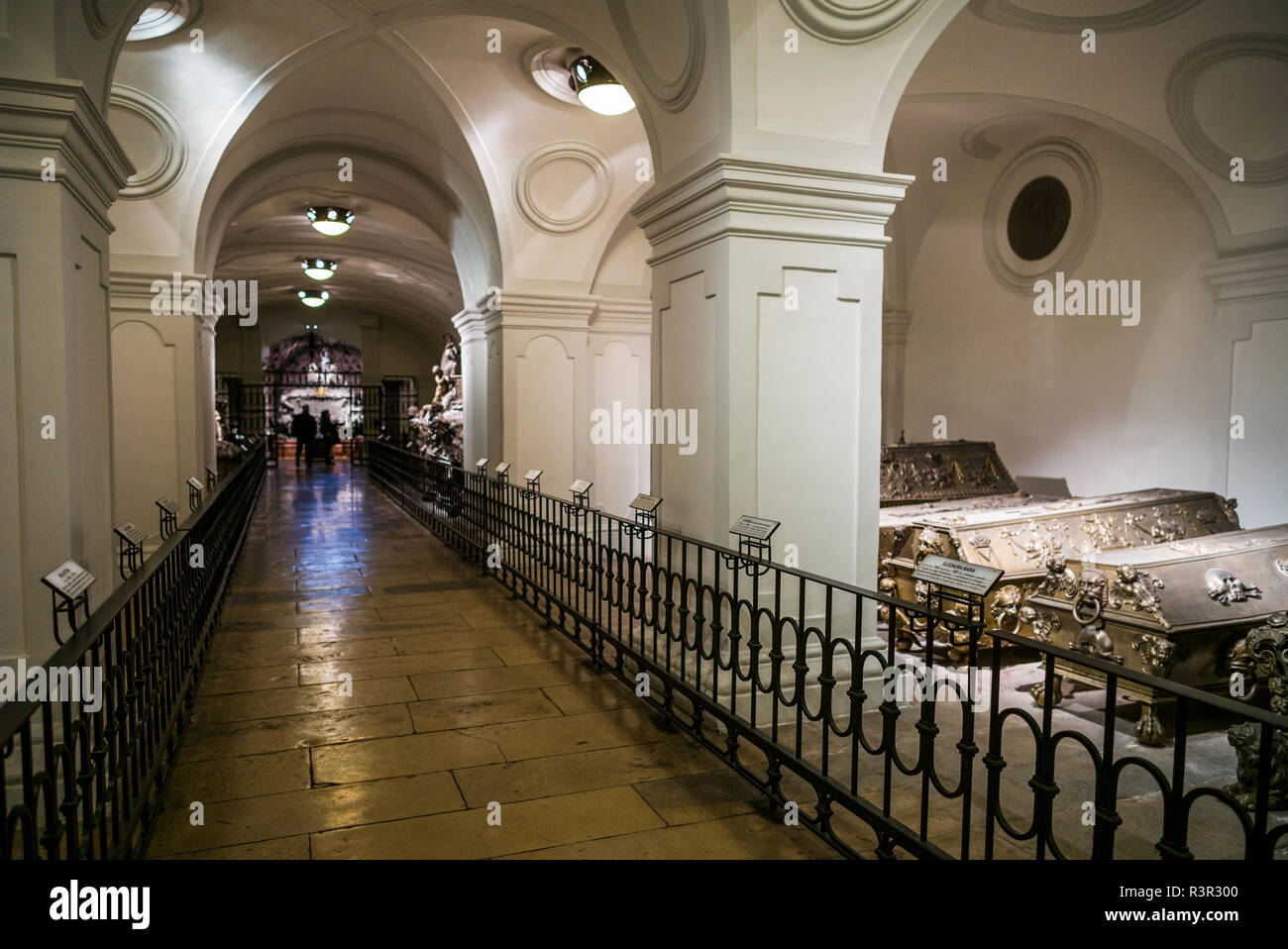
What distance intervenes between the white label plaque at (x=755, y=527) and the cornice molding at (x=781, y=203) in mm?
1425

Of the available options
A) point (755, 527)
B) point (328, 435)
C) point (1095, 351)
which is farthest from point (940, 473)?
point (328, 435)

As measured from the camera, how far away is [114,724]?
250cm

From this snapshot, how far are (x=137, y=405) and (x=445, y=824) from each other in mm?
6515

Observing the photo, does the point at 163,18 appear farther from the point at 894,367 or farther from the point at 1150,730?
the point at 894,367

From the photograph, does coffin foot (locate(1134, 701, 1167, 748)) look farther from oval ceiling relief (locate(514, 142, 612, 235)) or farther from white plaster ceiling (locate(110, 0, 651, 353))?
oval ceiling relief (locate(514, 142, 612, 235))

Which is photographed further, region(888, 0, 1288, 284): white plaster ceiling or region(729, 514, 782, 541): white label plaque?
region(888, 0, 1288, 284): white plaster ceiling

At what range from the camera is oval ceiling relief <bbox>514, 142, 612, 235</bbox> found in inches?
324

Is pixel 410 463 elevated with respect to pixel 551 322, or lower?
lower

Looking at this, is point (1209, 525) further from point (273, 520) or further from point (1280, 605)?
point (273, 520)

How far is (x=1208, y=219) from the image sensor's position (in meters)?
7.20

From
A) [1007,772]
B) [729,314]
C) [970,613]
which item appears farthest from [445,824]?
[729,314]

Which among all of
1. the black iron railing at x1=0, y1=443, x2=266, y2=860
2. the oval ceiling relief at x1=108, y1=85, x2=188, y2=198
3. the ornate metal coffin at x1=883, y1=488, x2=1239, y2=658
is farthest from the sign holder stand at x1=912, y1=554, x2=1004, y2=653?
the oval ceiling relief at x1=108, y1=85, x2=188, y2=198

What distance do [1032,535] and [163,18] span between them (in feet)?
24.5

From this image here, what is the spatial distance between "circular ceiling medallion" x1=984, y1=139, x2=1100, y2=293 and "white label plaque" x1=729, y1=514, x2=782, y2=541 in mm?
6745
